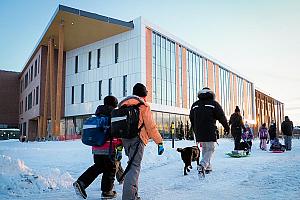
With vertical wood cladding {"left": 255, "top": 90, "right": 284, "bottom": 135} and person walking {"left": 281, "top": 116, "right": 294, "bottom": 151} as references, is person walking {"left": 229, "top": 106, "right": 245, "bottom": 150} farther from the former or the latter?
vertical wood cladding {"left": 255, "top": 90, "right": 284, "bottom": 135}

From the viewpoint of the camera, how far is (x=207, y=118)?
261 inches

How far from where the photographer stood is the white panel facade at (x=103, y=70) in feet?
103

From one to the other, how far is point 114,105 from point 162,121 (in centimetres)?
2844

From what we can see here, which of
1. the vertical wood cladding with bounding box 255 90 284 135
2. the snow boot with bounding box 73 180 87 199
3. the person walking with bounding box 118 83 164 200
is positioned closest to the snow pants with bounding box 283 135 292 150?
the person walking with bounding box 118 83 164 200

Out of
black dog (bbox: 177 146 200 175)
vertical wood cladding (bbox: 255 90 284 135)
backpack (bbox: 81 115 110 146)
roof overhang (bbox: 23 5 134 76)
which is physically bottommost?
black dog (bbox: 177 146 200 175)

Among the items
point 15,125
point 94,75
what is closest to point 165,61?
point 94,75

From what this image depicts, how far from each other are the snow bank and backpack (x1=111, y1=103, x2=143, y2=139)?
2.40 m

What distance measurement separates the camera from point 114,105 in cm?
533

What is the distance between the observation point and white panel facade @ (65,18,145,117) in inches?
1230

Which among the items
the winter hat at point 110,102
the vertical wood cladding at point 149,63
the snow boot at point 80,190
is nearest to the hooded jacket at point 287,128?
the winter hat at point 110,102

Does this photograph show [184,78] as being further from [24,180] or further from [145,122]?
[145,122]

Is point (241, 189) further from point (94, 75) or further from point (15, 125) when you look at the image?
point (15, 125)

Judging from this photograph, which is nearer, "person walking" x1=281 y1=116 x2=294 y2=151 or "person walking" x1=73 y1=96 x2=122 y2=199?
"person walking" x1=73 y1=96 x2=122 y2=199

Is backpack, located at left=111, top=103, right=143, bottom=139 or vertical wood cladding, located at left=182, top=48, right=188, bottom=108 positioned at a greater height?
vertical wood cladding, located at left=182, top=48, right=188, bottom=108
